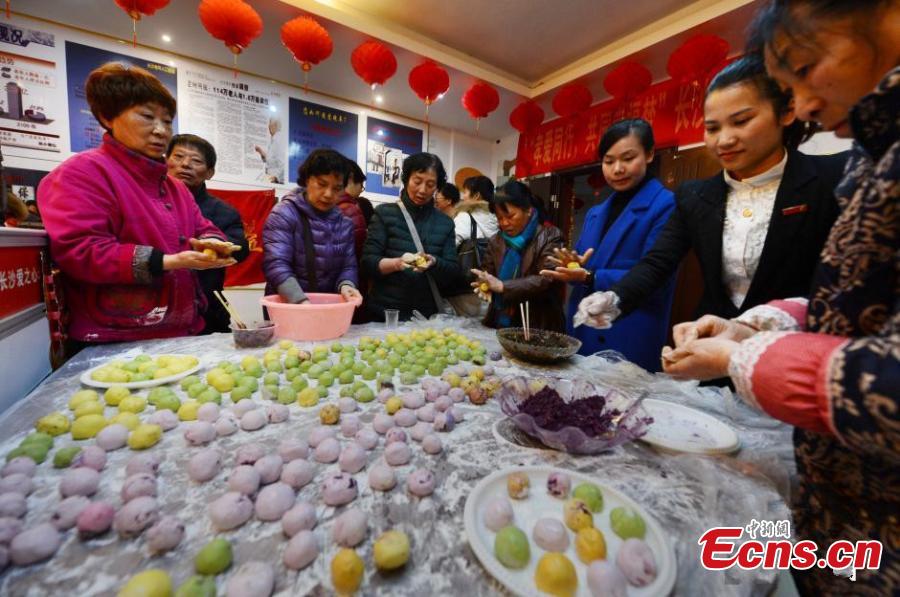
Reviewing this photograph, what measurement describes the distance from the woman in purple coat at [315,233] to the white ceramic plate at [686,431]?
61.7 inches

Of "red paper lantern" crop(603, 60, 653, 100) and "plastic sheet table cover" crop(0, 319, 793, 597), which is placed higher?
"red paper lantern" crop(603, 60, 653, 100)

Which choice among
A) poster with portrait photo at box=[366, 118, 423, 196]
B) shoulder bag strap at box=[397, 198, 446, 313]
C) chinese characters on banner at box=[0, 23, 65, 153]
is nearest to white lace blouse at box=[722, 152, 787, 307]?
shoulder bag strap at box=[397, 198, 446, 313]

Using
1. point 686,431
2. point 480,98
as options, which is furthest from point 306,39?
point 686,431

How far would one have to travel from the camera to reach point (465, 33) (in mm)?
3912

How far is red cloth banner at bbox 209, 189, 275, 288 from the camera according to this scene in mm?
4543

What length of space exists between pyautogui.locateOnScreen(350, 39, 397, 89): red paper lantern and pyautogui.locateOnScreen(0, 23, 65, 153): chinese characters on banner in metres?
3.00

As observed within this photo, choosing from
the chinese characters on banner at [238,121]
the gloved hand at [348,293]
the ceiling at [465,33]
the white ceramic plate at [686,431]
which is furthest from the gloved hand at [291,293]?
the chinese characters on banner at [238,121]

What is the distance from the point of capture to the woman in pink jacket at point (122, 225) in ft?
4.32

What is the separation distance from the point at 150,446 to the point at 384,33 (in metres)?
4.25

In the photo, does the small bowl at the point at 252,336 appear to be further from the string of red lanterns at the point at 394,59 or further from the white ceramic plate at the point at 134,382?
the string of red lanterns at the point at 394,59

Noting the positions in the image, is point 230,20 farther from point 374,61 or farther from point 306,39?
point 374,61

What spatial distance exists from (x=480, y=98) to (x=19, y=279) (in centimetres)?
431

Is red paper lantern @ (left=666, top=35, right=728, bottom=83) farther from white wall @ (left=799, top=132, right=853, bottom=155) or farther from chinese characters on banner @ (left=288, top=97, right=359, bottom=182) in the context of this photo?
chinese characters on banner @ (left=288, top=97, right=359, bottom=182)

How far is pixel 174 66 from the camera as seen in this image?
396 centimetres
